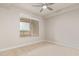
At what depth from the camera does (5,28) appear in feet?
4.86

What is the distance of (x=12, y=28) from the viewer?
5.04 feet

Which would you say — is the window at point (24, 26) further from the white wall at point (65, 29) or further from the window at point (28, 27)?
the white wall at point (65, 29)

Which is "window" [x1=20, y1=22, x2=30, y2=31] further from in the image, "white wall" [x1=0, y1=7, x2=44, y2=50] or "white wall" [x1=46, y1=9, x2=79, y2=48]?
"white wall" [x1=46, y1=9, x2=79, y2=48]

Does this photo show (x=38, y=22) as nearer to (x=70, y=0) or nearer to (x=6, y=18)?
(x=6, y=18)

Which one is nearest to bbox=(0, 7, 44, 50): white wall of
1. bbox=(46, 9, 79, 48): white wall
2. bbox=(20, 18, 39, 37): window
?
bbox=(20, 18, 39, 37): window

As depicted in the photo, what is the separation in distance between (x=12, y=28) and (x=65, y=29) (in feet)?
3.64

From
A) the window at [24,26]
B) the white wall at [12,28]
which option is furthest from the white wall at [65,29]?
the window at [24,26]

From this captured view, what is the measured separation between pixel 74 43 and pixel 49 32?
51cm

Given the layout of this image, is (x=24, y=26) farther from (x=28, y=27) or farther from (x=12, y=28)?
(x=12, y=28)

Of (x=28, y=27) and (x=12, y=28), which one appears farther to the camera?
(x=12, y=28)

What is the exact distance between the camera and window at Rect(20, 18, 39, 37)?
1418 millimetres

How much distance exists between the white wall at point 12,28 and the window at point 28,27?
0.27 ft

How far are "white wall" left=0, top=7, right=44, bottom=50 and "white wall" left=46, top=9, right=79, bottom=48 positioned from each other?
188mm

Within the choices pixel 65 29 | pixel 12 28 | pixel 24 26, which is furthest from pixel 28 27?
pixel 65 29
